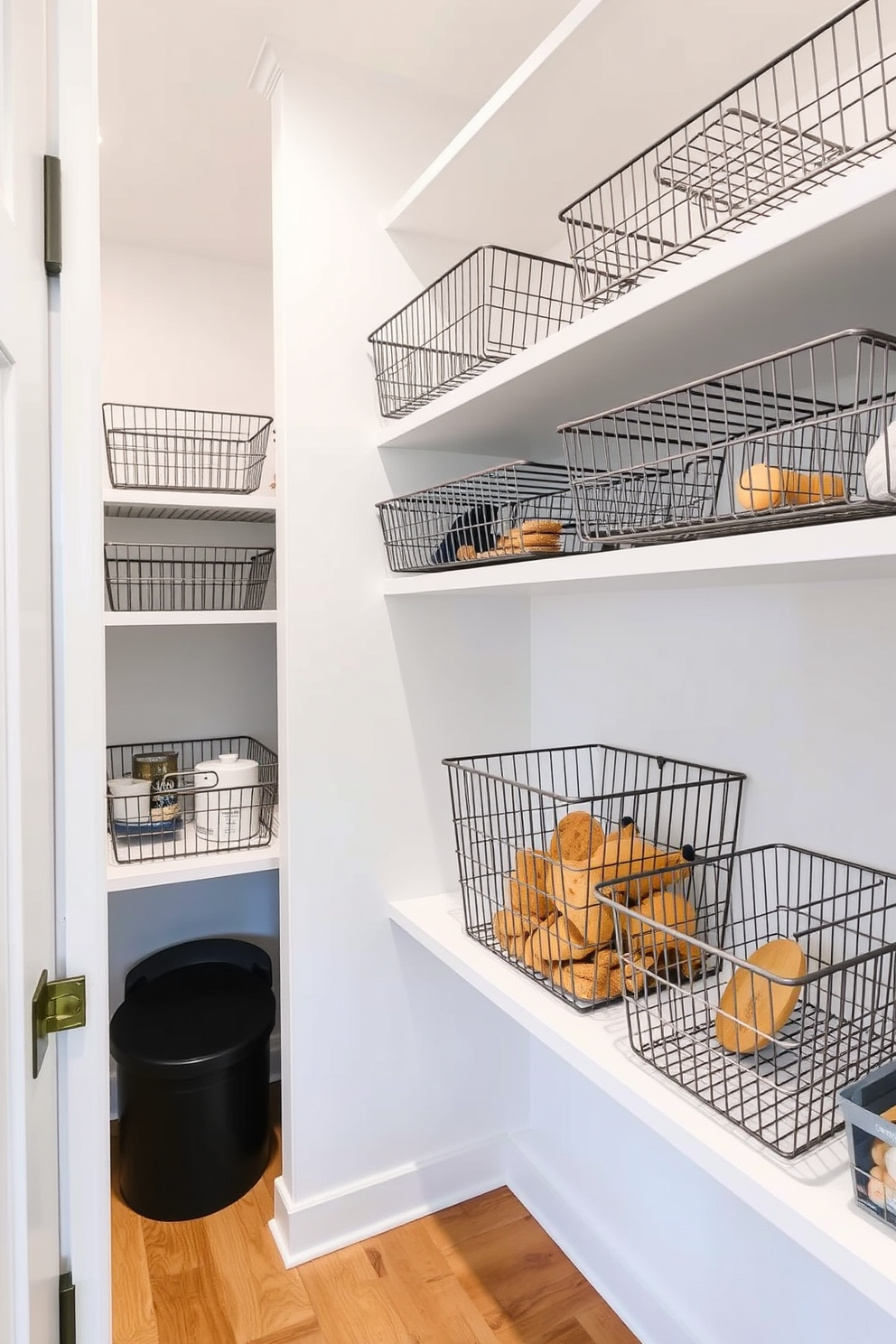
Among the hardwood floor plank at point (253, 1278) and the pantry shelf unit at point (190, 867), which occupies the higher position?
the pantry shelf unit at point (190, 867)

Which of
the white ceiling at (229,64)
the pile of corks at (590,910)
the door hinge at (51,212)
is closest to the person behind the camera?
the door hinge at (51,212)

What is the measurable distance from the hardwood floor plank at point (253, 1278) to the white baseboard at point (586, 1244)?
1.67 ft

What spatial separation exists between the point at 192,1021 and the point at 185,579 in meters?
1.07

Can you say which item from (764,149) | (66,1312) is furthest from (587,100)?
(66,1312)

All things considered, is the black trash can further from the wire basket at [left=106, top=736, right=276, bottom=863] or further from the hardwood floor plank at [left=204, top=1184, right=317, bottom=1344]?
the wire basket at [left=106, top=736, right=276, bottom=863]

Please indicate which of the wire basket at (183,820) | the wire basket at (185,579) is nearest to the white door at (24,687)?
the wire basket at (183,820)

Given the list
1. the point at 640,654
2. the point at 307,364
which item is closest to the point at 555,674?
the point at 640,654

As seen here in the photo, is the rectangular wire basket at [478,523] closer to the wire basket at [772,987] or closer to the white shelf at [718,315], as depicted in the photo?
the white shelf at [718,315]

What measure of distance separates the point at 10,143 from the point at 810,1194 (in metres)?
1.21

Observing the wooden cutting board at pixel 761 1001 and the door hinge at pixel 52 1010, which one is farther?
the wooden cutting board at pixel 761 1001

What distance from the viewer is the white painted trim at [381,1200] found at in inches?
63.7

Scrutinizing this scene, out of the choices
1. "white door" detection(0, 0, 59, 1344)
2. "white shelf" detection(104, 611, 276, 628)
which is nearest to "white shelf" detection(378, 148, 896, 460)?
"white shelf" detection(104, 611, 276, 628)

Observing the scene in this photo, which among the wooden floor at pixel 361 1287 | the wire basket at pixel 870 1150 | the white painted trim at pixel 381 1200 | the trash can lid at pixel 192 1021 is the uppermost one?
the wire basket at pixel 870 1150

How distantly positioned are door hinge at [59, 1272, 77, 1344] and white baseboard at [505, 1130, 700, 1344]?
40.2 inches
